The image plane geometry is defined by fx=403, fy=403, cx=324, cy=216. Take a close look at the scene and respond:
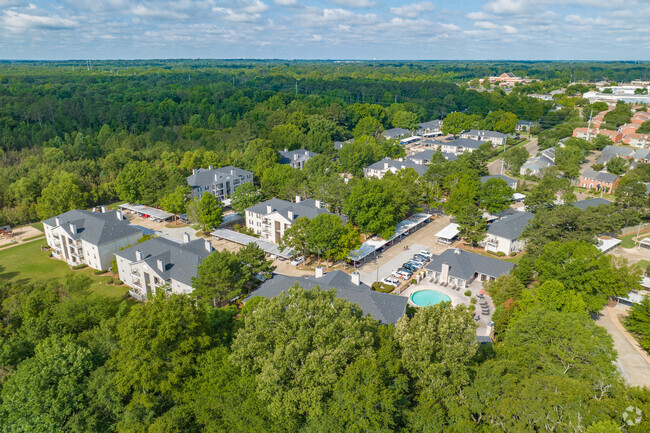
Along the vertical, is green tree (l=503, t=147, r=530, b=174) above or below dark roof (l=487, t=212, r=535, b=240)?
above

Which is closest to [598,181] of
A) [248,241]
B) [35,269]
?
[248,241]

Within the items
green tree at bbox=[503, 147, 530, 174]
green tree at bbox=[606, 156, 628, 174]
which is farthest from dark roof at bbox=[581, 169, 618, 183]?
green tree at bbox=[503, 147, 530, 174]

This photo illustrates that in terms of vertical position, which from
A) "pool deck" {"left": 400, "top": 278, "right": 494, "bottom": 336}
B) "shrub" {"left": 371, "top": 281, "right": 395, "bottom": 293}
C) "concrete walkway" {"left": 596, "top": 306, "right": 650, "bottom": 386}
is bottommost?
"concrete walkway" {"left": 596, "top": 306, "right": 650, "bottom": 386}

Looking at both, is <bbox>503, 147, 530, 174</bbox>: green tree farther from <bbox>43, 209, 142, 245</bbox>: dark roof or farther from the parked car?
<bbox>43, 209, 142, 245</bbox>: dark roof

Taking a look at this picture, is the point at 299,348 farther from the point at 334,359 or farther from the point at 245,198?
the point at 245,198

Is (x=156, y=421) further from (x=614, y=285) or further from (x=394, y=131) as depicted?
(x=394, y=131)

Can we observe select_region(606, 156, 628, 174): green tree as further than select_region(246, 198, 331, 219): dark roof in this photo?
Yes
